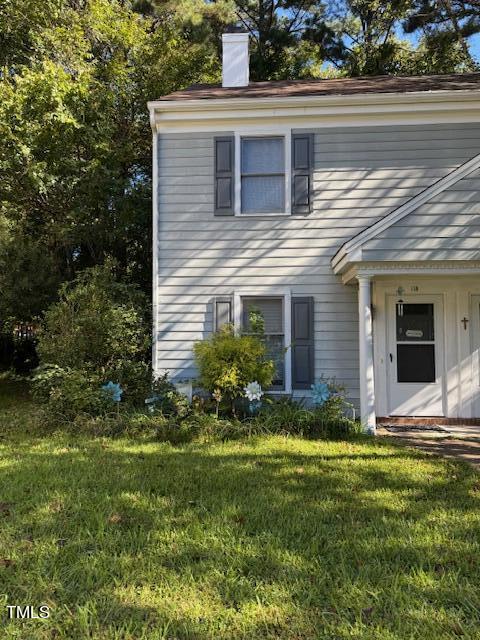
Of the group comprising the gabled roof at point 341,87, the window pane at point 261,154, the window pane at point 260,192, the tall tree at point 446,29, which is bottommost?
the window pane at point 260,192

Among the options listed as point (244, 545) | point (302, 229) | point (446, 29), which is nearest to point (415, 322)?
point (302, 229)

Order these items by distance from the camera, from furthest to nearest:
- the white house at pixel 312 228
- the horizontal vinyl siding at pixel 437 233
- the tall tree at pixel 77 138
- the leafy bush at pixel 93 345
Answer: the tall tree at pixel 77 138 < the white house at pixel 312 228 < the leafy bush at pixel 93 345 < the horizontal vinyl siding at pixel 437 233

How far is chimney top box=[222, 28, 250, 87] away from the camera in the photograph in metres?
9.39

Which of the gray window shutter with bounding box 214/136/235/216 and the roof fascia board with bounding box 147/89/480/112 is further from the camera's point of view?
the gray window shutter with bounding box 214/136/235/216

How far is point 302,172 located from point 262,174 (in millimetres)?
659

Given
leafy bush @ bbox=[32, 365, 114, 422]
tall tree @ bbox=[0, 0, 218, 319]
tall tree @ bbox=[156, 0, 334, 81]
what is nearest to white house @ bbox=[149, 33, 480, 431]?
leafy bush @ bbox=[32, 365, 114, 422]

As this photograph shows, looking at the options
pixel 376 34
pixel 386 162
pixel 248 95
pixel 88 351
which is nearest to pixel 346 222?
pixel 386 162

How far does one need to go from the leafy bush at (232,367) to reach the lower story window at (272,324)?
963 millimetres

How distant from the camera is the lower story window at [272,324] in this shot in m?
7.87

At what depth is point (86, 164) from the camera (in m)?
10.9

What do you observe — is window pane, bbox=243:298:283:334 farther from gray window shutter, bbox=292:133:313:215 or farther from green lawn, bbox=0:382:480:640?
green lawn, bbox=0:382:480:640

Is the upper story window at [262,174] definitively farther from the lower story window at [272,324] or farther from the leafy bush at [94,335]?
the leafy bush at [94,335]

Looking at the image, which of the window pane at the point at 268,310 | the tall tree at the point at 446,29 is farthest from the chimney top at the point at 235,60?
the tall tree at the point at 446,29

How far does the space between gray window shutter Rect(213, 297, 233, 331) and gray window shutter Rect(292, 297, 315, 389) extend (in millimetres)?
1035
